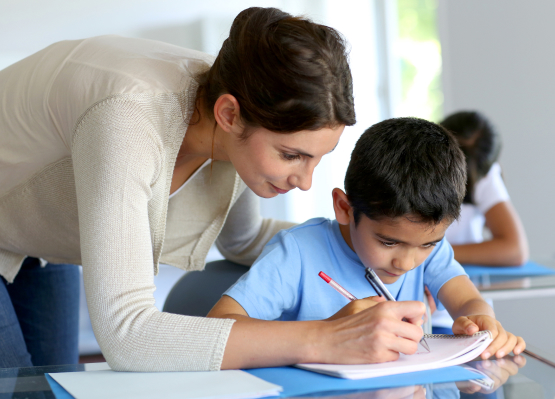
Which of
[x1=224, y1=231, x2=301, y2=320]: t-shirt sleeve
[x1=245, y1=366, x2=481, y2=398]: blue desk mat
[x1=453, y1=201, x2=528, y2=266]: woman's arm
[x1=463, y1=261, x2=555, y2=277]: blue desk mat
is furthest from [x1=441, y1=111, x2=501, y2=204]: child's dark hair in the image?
[x1=245, y1=366, x2=481, y2=398]: blue desk mat

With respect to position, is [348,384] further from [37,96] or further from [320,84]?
[37,96]

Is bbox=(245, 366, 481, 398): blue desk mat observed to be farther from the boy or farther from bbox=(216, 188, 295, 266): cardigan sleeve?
bbox=(216, 188, 295, 266): cardigan sleeve

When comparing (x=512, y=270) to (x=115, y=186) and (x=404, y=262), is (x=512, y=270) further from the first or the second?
(x=115, y=186)

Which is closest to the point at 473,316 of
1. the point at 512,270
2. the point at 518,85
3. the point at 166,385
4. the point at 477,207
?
the point at 166,385

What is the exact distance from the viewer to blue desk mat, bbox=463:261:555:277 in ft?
5.08

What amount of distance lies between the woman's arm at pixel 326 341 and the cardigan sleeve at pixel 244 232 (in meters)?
0.57

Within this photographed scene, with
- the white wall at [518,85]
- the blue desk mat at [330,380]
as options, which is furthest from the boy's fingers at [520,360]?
the white wall at [518,85]

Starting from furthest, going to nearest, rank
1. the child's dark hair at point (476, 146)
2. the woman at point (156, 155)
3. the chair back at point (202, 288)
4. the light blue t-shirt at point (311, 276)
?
the child's dark hair at point (476, 146), the chair back at point (202, 288), the light blue t-shirt at point (311, 276), the woman at point (156, 155)

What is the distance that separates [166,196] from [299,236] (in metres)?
0.27

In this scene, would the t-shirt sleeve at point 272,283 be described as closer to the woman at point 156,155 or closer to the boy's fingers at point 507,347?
the woman at point 156,155

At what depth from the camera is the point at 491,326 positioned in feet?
2.80

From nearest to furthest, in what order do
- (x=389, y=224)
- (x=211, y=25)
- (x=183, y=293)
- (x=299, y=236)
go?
(x=389, y=224) → (x=299, y=236) → (x=183, y=293) → (x=211, y=25)

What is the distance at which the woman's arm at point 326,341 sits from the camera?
2.37ft

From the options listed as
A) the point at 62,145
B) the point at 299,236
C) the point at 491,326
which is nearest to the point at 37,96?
the point at 62,145
